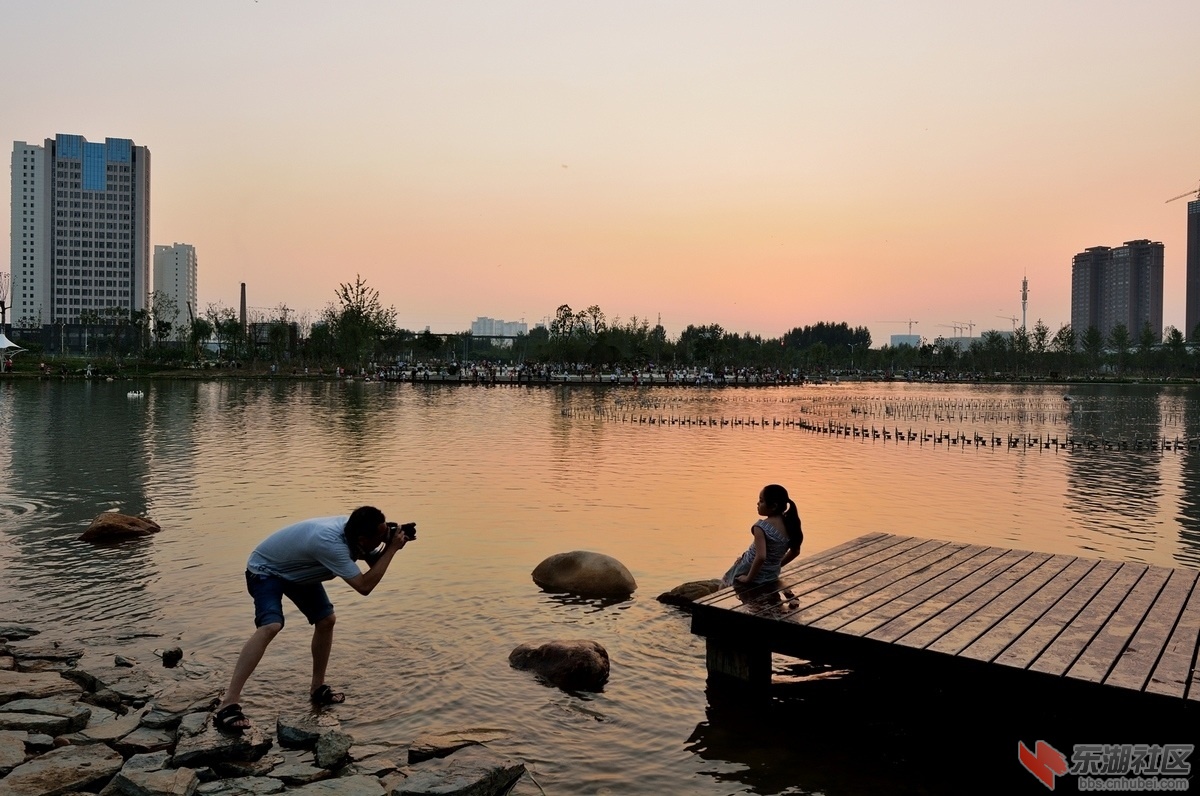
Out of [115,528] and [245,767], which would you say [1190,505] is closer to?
[245,767]

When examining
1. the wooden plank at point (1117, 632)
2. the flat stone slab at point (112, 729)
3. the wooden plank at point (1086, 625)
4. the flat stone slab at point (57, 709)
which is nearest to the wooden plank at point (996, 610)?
the wooden plank at point (1086, 625)

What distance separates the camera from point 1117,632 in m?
7.21

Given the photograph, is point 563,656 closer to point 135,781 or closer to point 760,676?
point 760,676

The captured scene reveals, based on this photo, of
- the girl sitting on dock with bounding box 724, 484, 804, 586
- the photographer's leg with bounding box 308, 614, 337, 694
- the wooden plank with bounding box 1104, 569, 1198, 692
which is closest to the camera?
the wooden plank with bounding box 1104, 569, 1198, 692

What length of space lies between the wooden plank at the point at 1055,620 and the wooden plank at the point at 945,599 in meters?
0.78

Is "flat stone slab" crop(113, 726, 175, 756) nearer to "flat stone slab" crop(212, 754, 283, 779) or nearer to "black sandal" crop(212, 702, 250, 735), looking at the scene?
"black sandal" crop(212, 702, 250, 735)

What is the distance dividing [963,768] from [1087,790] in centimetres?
93

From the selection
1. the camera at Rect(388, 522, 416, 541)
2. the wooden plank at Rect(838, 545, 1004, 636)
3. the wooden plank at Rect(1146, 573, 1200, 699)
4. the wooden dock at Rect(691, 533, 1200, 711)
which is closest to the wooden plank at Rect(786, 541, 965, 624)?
the wooden dock at Rect(691, 533, 1200, 711)

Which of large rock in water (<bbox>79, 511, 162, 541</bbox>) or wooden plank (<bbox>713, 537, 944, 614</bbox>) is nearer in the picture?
wooden plank (<bbox>713, 537, 944, 614</bbox>)

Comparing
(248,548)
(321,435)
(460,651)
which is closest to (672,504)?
(248,548)

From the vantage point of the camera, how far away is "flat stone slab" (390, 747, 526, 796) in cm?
602

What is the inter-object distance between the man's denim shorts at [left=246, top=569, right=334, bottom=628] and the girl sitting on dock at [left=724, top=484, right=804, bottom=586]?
4165 millimetres

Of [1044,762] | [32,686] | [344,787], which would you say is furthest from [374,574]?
[1044,762]

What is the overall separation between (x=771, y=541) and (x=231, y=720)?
5.25 metres
